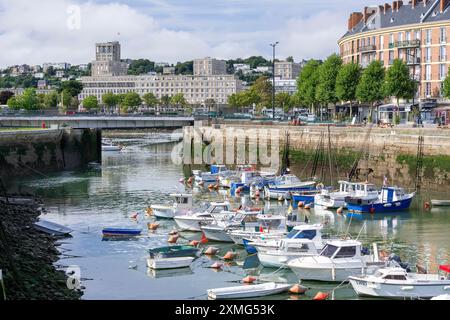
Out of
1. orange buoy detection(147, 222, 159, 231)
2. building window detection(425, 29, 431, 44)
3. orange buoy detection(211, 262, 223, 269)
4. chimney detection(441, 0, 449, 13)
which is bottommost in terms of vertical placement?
orange buoy detection(211, 262, 223, 269)

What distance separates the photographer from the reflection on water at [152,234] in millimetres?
A: 27500

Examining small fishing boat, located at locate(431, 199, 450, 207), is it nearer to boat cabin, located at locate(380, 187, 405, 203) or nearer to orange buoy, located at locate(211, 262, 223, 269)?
boat cabin, located at locate(380, 187, 405, 203)

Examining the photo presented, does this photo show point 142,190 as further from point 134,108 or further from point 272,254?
point 134,108

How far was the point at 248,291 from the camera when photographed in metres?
24.7

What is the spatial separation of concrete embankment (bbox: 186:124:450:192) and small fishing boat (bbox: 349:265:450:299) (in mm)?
27449

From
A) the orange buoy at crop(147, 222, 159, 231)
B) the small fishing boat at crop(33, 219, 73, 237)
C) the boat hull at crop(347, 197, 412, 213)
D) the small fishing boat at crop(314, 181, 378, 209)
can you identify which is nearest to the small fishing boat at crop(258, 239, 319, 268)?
the orange buoy at crop(147, 222, 159, 231)

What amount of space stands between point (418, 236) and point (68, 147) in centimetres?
5012

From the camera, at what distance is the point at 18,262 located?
26.5 m

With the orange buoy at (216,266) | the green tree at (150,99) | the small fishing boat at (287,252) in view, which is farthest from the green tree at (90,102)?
the small fishing boat at (287,252)

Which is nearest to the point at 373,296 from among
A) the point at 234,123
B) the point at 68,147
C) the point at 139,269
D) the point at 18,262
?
the point at 139,269

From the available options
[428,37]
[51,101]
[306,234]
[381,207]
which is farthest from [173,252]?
[51,101]

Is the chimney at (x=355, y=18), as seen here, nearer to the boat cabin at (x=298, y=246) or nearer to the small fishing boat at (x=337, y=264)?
the boat cabin at (x=298, y=246)

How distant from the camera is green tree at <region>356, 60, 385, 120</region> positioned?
7762 centimetres

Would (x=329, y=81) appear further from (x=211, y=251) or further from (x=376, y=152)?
(x=211, y=251)
